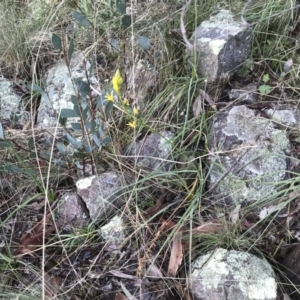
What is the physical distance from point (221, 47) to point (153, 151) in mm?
582

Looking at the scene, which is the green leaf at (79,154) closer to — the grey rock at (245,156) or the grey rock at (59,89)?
the grey rock at (59,89)

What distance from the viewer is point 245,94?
193cm

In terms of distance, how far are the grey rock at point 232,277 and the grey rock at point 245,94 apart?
28.2 inches

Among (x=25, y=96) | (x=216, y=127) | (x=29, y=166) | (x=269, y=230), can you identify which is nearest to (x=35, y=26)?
(x=25, y=96)

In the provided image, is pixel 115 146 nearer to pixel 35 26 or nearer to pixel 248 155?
pixel 248 155

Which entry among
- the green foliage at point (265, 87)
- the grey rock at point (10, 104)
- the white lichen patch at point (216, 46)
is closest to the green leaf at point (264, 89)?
the green foliage at point (265, 87)

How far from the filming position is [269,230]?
5.30 feet

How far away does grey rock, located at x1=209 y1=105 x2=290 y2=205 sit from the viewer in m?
1.68

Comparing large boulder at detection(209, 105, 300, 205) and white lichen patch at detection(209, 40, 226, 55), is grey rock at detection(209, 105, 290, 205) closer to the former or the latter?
large boulder at detection(209, 105, 300, 205)

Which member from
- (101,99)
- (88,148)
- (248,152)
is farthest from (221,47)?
(88,148)

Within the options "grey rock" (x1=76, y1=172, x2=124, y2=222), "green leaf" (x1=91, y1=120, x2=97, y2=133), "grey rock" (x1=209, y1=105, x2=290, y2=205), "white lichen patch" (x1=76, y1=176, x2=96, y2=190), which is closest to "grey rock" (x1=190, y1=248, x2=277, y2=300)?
"grey rock" (x1=209, y1=105, x2=290, y2=205)

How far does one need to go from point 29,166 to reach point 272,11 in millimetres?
1360

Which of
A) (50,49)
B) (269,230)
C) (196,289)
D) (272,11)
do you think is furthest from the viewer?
(50,49)

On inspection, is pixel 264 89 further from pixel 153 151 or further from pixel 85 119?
pixel 85 119
